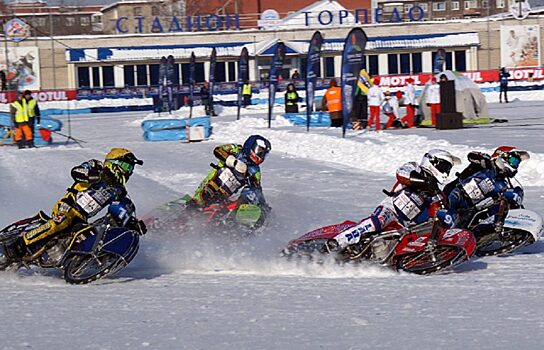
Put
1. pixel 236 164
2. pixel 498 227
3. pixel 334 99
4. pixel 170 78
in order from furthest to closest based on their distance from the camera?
1. pixel 170 78
2. pixel 334 99
3. pixel 236 164
4. pixel 498 227

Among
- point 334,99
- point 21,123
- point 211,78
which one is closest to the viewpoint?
point 21,123

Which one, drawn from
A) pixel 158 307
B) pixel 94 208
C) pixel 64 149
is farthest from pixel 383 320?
pixel 64 149

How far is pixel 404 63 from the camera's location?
64.1 m

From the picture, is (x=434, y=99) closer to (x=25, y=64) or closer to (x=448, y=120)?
(x=448, y=120)

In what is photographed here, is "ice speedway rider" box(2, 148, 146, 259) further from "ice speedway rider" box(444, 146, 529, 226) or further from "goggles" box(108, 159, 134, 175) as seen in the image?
"ice speedway rider" box(444, 146, 529, 226)

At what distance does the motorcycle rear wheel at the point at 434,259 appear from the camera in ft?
27.5

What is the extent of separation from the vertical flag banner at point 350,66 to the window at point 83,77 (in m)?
39.6

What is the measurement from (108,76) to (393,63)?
62.0 ft

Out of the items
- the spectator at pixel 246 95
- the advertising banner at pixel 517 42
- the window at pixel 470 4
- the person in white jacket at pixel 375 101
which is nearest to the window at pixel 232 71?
the spectator at pixel 246 95

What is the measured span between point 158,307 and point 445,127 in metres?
21.8

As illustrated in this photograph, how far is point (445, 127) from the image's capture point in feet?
92.5

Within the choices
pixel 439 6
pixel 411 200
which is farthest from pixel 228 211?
pixel 439 6

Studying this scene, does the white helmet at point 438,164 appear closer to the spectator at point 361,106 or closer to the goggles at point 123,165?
the goggles at point 123,165

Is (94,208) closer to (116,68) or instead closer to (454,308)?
(454,308)
